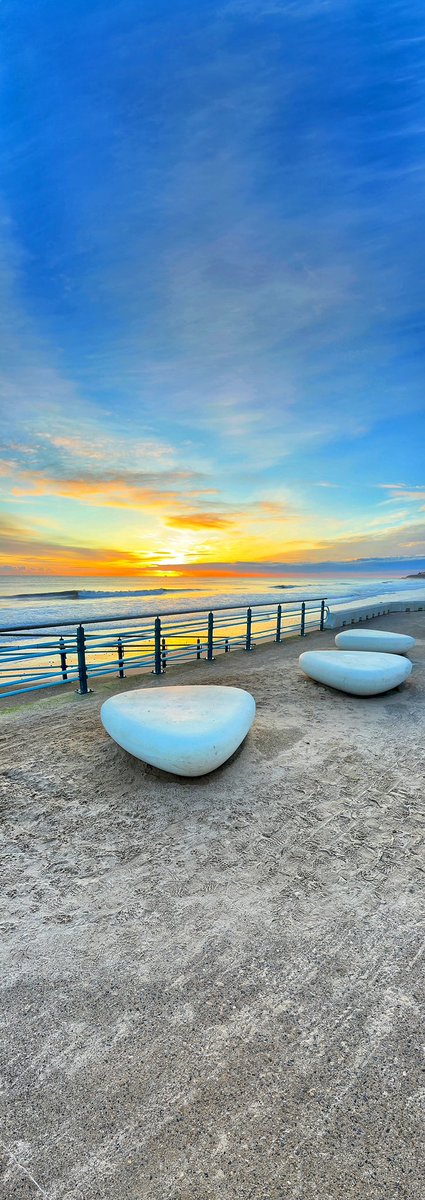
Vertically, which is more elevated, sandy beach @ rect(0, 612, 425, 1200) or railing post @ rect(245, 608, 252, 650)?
railing post @ rect(245, 608, 252, 650)

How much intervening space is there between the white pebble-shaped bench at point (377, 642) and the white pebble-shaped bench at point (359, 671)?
55.4 inches

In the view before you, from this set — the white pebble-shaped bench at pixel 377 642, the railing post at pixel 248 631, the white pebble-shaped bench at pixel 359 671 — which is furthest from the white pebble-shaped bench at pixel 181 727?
the railing post at pixel 248 631

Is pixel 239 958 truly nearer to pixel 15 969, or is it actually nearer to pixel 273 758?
pixel 15 969

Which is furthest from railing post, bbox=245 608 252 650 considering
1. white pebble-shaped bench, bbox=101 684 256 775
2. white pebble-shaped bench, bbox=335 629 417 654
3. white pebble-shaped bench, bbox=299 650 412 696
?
white pebble-shaped bench, bbox=101 684 256 775

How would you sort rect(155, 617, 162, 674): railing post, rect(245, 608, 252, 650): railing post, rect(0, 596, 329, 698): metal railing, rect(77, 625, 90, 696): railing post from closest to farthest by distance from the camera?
rect(0, 596, 329, 698): metal railing < rect(77, 625, 90, 696): railing post < rect(155, 617, 162, 674): railing post < rect(245, 608, 252, 650): railing post

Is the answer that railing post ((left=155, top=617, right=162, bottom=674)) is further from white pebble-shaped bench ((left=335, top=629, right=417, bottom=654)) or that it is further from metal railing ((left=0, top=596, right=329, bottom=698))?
white pebble-shaped bench ((left=335, top=629, right=417, bottom=654))

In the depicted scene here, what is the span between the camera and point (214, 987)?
6.35 feet

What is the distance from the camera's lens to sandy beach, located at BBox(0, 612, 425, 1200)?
140 centimetres

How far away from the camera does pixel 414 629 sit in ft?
50.6

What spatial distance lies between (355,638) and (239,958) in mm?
6543

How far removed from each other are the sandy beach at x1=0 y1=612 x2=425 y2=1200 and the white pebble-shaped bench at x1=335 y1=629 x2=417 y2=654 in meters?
4.33

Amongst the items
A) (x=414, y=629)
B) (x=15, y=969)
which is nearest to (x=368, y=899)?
(x=15, y=969)

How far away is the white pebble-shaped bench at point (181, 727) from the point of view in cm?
362

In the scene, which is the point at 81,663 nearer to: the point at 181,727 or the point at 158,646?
the point at 158,646
